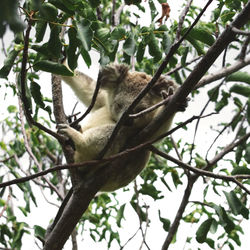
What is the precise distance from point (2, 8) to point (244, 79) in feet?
8.23

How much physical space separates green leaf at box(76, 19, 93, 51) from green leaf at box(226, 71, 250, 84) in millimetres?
1497

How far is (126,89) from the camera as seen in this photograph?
3113 millimetres

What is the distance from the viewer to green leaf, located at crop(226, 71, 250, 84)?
266cm

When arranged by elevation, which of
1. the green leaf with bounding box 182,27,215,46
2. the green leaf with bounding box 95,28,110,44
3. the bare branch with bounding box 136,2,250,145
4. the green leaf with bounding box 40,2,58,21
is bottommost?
the green leaf with bounding box 40,2,58,21

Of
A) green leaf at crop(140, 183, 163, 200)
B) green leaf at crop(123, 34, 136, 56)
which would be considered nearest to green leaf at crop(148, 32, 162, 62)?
green leaf at crop(123, 34, 136, 56)

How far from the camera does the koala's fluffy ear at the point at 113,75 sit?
3176 mm

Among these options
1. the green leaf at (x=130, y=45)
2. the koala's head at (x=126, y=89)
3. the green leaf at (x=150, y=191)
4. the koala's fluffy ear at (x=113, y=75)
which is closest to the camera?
the green leaf at (x=130, y=45)

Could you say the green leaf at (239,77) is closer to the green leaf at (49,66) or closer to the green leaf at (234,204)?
the green leaf at (234,204)

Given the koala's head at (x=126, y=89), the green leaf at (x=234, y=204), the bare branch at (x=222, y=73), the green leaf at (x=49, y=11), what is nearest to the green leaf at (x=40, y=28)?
the green leaf at (x=49, y=11)

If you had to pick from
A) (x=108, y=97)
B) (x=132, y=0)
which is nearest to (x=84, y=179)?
(x=108, y=97)

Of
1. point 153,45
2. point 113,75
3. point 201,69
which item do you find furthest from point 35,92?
point 113,75

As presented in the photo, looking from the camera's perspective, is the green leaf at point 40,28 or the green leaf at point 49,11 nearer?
the green leaf at point 49,11

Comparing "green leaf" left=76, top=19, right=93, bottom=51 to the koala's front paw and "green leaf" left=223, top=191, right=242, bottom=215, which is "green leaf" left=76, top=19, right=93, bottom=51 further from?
"green leaf" left=223, top=191, right=242, bottom=215

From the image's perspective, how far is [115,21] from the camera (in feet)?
12.3
